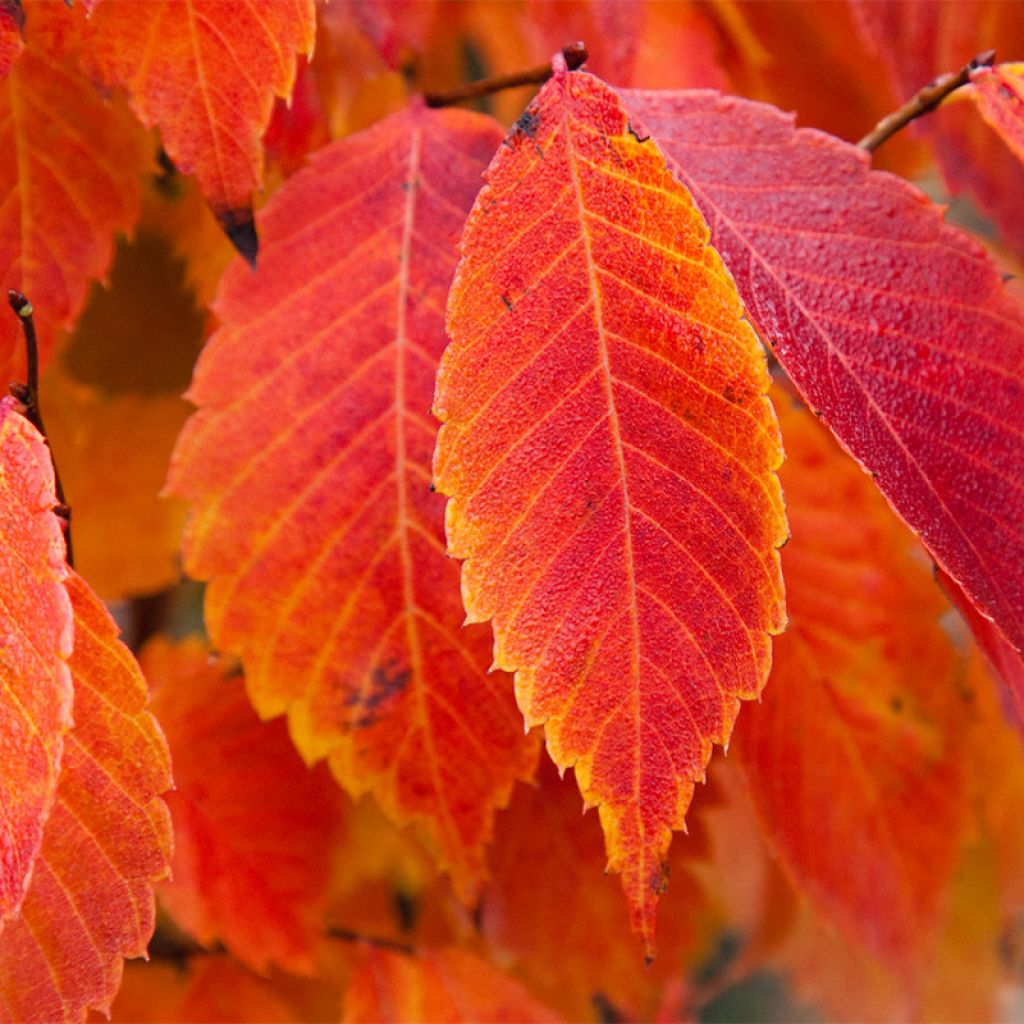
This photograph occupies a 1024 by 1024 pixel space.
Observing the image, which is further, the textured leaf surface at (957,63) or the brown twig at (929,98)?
the textured leaf surface at (957,63)

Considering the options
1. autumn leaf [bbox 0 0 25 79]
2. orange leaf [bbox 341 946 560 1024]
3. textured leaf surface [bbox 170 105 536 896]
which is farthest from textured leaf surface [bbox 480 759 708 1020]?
autumn leaf [bbox 0 0 25 79]

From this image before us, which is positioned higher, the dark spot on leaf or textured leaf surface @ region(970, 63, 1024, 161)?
the dark spot on leaf

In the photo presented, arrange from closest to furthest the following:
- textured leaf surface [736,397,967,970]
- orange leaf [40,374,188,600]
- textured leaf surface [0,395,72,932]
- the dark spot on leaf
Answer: textured leaf surface [0,395,72,932]
the dark spot on leaf
textured leaf surface [736,397,967,970]
orange leaf [40,374,188,600]

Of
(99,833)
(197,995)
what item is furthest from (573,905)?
(99,833)

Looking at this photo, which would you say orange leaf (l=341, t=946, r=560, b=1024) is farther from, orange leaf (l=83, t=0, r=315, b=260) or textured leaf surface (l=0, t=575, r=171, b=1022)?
orange leaf (l=83, t=0, r=315, b=260)

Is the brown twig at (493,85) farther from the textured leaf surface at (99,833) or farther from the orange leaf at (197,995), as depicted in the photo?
the orange leaf at (197,995)

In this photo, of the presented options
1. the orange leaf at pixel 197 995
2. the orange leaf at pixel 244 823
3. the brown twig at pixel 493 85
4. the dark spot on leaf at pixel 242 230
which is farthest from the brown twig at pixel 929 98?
the orange leaf at pixel 197 995

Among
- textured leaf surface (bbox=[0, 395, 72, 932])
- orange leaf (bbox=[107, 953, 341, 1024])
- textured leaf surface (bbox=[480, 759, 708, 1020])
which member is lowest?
textured leaf surface (bbox=[480, 759, 708, 1020])

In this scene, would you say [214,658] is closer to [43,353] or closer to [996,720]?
[43,353]

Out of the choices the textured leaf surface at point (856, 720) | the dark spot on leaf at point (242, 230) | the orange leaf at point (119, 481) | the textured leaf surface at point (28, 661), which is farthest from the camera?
the orange leaf at point (119, 481)
